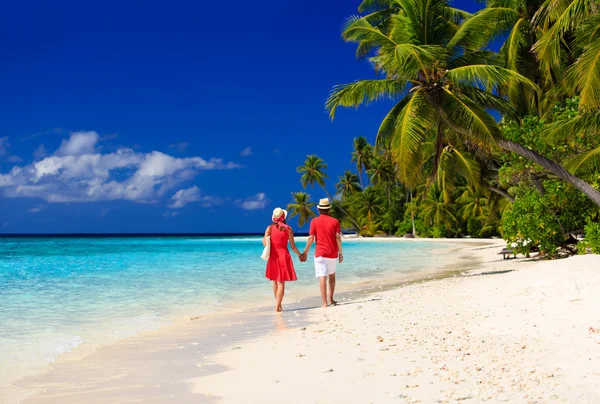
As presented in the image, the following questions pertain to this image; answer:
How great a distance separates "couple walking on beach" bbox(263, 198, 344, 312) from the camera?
8.12 meters

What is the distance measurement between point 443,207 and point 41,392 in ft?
183

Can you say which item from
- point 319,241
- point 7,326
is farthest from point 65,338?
point 319,241

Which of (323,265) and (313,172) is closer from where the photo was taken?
(323,265)

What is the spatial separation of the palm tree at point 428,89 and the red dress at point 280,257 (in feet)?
17.3

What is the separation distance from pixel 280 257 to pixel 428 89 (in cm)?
707

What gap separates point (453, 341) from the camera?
5.08 m

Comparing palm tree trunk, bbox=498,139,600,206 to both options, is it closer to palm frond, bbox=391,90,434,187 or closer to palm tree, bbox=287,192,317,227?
palm frond, bbox=391,90,434,187

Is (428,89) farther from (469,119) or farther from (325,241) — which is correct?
(325,241)

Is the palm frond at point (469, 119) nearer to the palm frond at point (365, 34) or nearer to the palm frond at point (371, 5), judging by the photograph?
the palm frond at point (365, 34)

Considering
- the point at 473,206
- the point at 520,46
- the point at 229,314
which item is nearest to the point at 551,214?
the point at 520,46

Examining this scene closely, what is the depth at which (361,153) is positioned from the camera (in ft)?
228

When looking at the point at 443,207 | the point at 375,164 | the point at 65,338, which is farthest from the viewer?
the point at 375,164

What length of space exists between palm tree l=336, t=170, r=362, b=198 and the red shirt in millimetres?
65388

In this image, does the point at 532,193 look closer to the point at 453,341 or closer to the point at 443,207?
the point at 453,341
